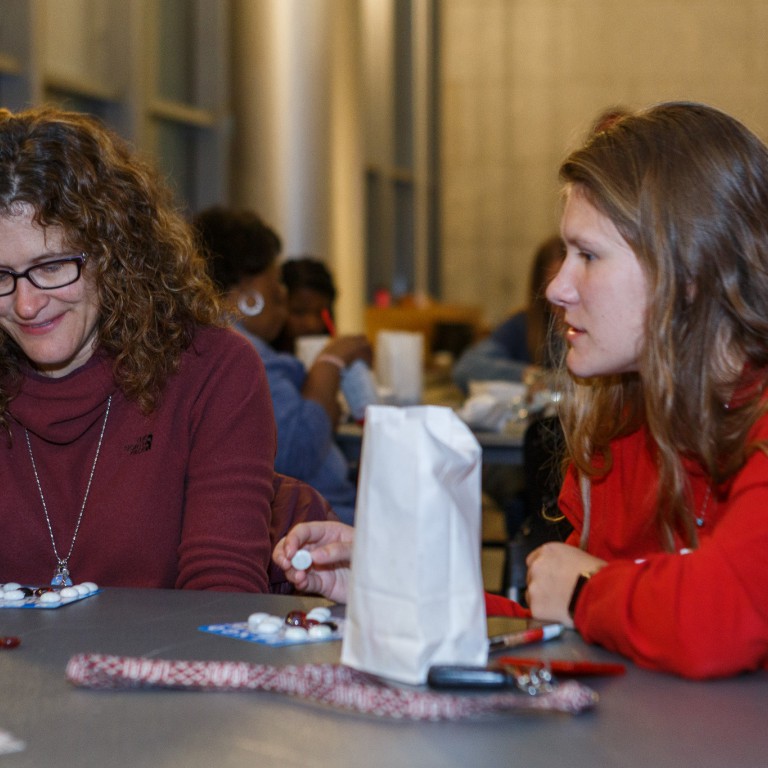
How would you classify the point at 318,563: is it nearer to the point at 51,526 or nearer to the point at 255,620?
the point at 255,620

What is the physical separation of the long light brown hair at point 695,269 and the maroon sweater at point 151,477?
0.57m

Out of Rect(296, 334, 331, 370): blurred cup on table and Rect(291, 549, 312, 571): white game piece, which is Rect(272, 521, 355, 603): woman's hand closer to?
Rect(291, 549, 312, 571): white game piece

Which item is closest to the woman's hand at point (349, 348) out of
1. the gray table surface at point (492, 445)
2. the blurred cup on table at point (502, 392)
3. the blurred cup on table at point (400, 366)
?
the gray table surface at point (492, 445)

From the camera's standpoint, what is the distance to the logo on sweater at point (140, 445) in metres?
1.55

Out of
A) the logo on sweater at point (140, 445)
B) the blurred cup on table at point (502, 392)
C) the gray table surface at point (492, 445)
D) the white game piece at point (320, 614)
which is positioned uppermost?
the logo on sweater at point (140, 445)

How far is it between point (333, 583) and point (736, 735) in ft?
1.78

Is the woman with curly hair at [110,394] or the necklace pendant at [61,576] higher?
the woman with curly hair at [110,394]

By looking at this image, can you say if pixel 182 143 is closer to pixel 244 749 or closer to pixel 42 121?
pixel 42 121

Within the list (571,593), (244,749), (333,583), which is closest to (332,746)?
(244,749)

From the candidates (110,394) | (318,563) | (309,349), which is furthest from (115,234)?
(309,349)

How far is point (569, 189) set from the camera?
124 cm

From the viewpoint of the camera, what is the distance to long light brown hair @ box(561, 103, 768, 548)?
1.13m

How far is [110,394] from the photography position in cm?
159

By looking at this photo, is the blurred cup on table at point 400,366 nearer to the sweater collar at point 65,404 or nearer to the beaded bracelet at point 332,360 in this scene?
the beaded bracelet at point 332,360
